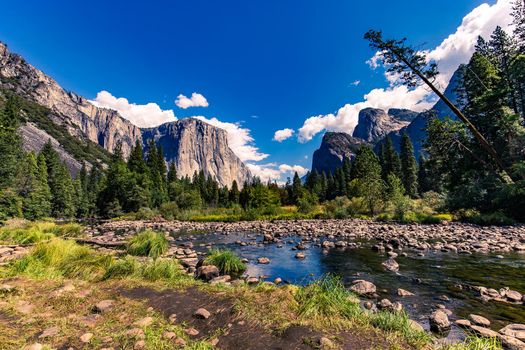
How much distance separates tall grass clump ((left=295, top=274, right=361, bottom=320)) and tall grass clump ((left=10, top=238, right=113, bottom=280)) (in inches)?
197

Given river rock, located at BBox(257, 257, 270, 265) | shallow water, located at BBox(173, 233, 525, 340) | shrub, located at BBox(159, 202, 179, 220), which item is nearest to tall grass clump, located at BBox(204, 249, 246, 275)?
shallow water, located at BBox(173, 233, 525, 340)

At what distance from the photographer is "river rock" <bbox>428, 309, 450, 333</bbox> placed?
4840mm

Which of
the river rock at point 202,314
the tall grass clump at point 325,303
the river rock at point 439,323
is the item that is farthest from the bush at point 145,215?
the river rock at point 439,323

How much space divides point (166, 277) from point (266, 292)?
3.03 metres

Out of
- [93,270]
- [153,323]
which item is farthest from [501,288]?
[93,270]

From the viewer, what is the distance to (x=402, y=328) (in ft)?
11.8

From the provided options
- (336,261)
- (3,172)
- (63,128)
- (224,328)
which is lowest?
(336,261)

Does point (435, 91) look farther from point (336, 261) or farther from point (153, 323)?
point (153, 323)

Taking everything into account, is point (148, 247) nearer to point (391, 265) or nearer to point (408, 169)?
point (391, 265)

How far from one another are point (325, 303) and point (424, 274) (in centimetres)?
649

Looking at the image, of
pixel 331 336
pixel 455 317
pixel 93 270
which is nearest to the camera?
pixel 331 336

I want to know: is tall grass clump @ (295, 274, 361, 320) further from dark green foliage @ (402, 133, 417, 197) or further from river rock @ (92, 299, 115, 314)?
dark green foliage @ (402, 133, 417, 197)

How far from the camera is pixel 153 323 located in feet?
12.3

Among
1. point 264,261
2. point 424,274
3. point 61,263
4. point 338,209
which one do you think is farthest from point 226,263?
point 338,209
